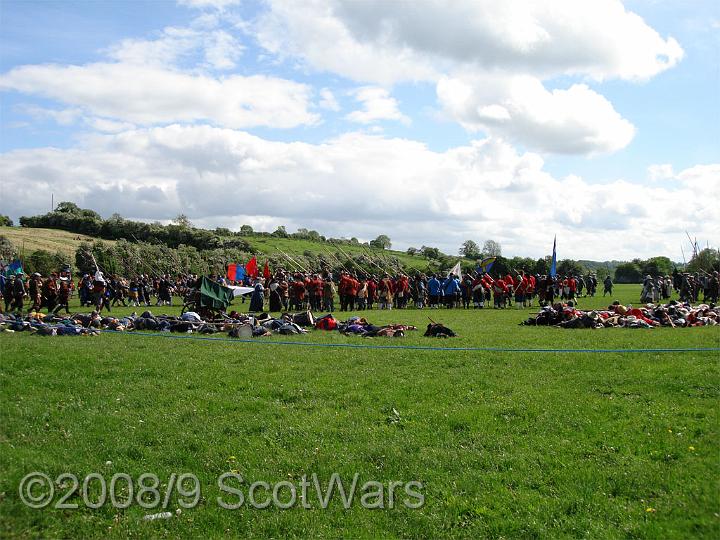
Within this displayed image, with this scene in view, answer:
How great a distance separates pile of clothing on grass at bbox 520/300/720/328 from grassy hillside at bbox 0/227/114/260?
55.3 m

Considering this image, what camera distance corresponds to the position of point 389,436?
23.3 ft

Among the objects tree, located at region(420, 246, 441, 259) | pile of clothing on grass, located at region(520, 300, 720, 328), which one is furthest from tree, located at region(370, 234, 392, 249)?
pile of clothing on grass, located at region(520, 300, 720, 328)

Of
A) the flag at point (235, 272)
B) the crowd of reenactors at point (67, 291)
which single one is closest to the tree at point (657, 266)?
the flag at point (235, 272)

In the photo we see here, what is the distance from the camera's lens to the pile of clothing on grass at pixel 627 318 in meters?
18.3

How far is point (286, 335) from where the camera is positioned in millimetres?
16828

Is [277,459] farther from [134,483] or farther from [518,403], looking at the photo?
[518,403]

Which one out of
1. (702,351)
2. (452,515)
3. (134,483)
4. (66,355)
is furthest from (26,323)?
(702,351)

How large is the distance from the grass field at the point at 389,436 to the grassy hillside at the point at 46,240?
187 ft

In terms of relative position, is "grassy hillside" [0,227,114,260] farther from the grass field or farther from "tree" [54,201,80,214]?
the grass field

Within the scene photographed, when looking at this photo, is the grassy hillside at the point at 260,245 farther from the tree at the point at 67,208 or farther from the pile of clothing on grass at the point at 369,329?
the pile of clothing on grass at the point at 369,329

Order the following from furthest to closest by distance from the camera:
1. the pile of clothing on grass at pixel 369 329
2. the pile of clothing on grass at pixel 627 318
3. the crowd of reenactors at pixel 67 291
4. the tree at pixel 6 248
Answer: the tree at pixel 6 248 → the crowd of reenactors at pixel 67 291 → the pile of clothing on grass at pixel 627 318 → the pile of clothing on grass at pixel 369 329

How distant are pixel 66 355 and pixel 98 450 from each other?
5824 mm

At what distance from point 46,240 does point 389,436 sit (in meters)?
73.5

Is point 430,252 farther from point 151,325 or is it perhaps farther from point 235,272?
point 151,325
